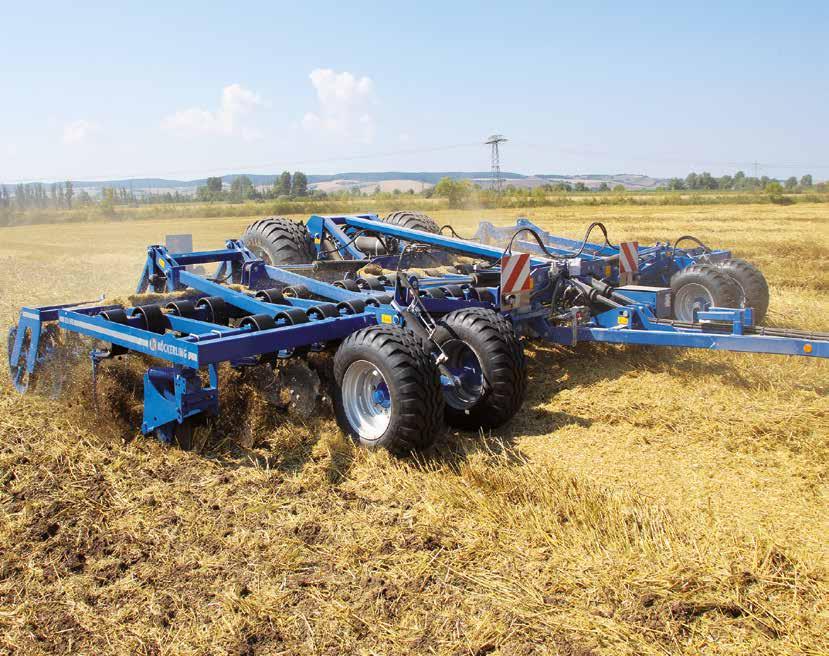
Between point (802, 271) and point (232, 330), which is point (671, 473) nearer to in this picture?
point (232, 330)

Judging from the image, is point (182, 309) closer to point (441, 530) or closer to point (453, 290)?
point (453, 290)

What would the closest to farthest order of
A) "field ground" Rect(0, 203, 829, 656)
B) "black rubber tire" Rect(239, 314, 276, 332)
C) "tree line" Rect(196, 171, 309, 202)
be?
"field ground" Rect(0, 203, 829, 656), "black rubber tire" Rect(239, 314, 276, 332), "tree line" Rect(196, 171, 309, 202)

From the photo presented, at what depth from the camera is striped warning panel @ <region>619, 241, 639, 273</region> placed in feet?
24.7

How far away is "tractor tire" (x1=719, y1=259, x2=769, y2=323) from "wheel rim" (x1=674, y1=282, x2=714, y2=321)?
0.39 m

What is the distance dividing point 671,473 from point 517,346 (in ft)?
4.69

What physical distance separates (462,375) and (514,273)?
1.11 meters

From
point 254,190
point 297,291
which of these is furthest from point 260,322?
point 254,190

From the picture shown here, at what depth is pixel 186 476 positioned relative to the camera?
4.68 metres

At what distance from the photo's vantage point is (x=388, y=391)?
4.89 m

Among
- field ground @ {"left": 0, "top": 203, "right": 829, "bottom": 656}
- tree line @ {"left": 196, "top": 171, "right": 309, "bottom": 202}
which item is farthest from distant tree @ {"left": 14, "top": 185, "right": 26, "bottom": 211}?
field ground @ {"left": 0, "top": 203, "right": 829, "bottom": 656}

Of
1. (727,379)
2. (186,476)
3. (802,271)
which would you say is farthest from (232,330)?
(802,271)

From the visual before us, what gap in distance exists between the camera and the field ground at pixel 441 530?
2971 millimetres

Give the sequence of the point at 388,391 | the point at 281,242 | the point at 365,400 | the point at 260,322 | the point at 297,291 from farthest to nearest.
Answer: the point at 281,242 < the point at 297,291 < the point at 260,322 < the point at 365,400 < the point at 388,391

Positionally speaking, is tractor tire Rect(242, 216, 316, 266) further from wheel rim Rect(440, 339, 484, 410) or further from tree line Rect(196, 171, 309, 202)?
tree line Rect(196, 171, 309, 202)
